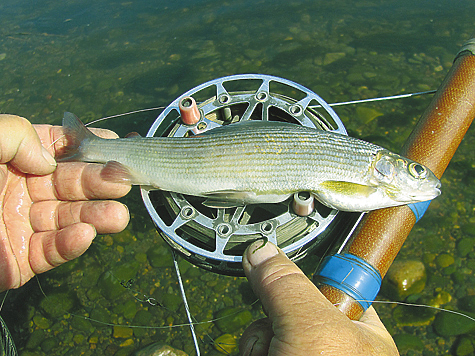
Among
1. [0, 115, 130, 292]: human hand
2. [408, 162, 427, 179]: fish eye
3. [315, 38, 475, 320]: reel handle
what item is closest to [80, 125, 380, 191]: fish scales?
[408, 162, 427, 179]: fish eye

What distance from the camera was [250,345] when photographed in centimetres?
244

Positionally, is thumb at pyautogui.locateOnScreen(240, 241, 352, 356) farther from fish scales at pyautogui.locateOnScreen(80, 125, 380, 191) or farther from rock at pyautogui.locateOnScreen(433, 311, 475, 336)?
rock at pyautogui.locateOnScreen(433, 311, 475, 336)

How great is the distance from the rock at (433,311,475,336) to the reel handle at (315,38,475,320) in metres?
1.41

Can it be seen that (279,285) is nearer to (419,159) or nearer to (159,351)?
(419,159)

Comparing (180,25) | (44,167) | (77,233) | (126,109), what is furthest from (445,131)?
(180,25)

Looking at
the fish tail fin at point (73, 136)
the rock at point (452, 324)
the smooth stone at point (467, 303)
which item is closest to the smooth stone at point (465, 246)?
the smooth stone at point (467, 303)

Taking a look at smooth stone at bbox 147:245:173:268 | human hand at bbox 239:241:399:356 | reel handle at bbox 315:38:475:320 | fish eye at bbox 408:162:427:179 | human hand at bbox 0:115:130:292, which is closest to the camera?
human hand at bbox 239:241:399:356

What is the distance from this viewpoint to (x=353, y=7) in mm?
7828

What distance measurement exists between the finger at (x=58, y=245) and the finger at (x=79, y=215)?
16cm

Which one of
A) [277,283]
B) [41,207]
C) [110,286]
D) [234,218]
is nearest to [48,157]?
[41,207]

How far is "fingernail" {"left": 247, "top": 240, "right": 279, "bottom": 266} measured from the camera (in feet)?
9.22

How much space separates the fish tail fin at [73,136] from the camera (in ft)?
13.6

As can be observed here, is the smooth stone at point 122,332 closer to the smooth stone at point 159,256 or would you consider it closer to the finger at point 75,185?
the smooth stone at point 159,256

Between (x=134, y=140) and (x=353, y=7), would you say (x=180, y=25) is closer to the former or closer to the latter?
(x=353, y=7)
